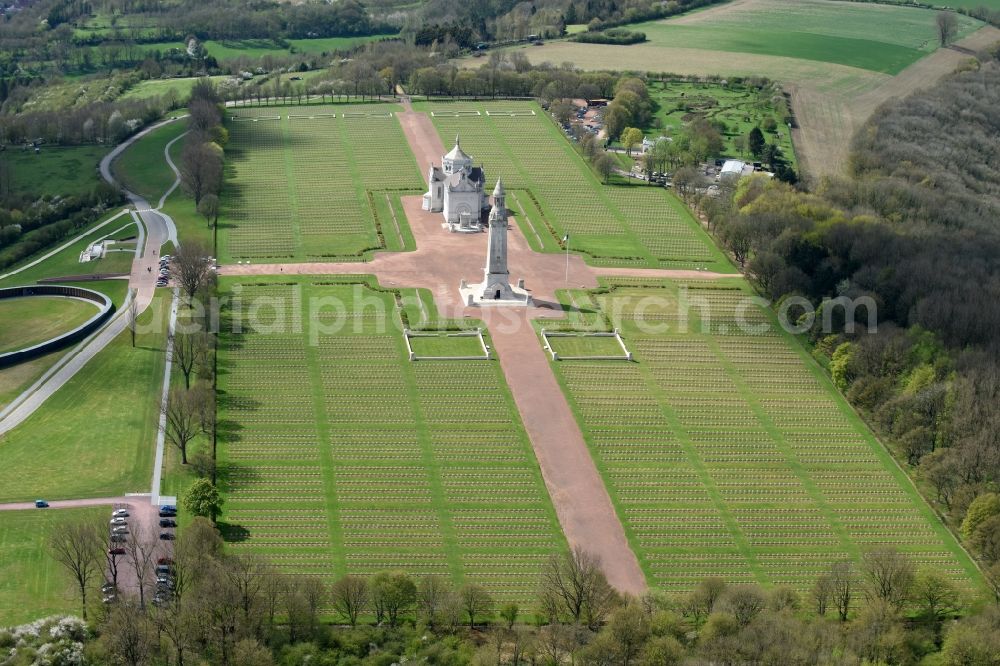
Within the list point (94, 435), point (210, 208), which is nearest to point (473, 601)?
point (94, 435)

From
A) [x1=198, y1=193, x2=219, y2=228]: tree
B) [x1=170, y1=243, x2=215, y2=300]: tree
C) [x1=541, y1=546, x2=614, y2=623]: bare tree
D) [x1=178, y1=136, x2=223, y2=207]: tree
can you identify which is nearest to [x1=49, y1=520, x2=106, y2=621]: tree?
[x1=541, y1=546, x2=614, y2=623]: bare tree

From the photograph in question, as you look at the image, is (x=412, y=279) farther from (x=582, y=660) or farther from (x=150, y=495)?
(x=582, y=660)

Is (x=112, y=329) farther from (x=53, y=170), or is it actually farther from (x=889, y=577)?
(x=889, y=577)

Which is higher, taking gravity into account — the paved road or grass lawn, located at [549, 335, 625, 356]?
grass lawn, located at [549, 335, 625, 356]

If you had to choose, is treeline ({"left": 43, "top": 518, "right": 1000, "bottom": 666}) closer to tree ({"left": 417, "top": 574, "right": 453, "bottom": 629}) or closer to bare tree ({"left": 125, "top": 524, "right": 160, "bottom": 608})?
tree ({"left": 417, "top": 574, "right": 453, "bottom": 629})

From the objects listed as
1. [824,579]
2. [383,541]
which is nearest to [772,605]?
[824,579]

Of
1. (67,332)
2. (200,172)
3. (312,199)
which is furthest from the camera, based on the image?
(312,199)
